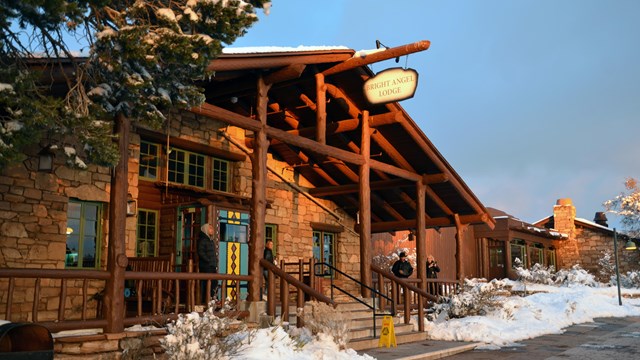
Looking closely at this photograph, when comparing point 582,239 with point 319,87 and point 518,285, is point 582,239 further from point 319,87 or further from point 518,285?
point 319,87

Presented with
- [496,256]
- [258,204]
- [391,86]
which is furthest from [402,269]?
[496,256]

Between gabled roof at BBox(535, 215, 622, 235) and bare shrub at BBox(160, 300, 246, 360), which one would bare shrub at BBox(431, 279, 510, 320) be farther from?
gabled roof at BBox(535, 215, 622, 235)

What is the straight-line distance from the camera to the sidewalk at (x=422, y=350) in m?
Result: 10.3

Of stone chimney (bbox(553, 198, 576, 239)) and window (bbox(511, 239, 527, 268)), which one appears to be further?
stone chimney (bbox(553, 198, 576, 239))

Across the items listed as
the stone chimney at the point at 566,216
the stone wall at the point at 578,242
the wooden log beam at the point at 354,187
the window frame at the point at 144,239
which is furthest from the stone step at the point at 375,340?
the stone chimney at the point at 566,216

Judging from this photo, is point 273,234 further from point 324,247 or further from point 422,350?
point 422,350

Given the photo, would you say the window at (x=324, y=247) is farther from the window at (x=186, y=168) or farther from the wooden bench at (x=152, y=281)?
the wooden bench at (x=152, y=281)

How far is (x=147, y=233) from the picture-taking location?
12836 millimetres

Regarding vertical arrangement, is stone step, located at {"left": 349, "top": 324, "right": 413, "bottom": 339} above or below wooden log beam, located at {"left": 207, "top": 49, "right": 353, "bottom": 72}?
below

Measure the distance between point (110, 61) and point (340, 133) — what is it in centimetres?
892

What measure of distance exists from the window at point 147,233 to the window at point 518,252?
2350cm

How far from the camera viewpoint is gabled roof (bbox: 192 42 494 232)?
11570 mm

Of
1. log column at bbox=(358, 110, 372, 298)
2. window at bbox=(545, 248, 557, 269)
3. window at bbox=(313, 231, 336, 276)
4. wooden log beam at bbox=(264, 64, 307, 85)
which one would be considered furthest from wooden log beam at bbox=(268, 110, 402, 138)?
window at bbox=(545, 248, 557, 269)

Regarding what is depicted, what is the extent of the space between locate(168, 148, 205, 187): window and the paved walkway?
551 cm
